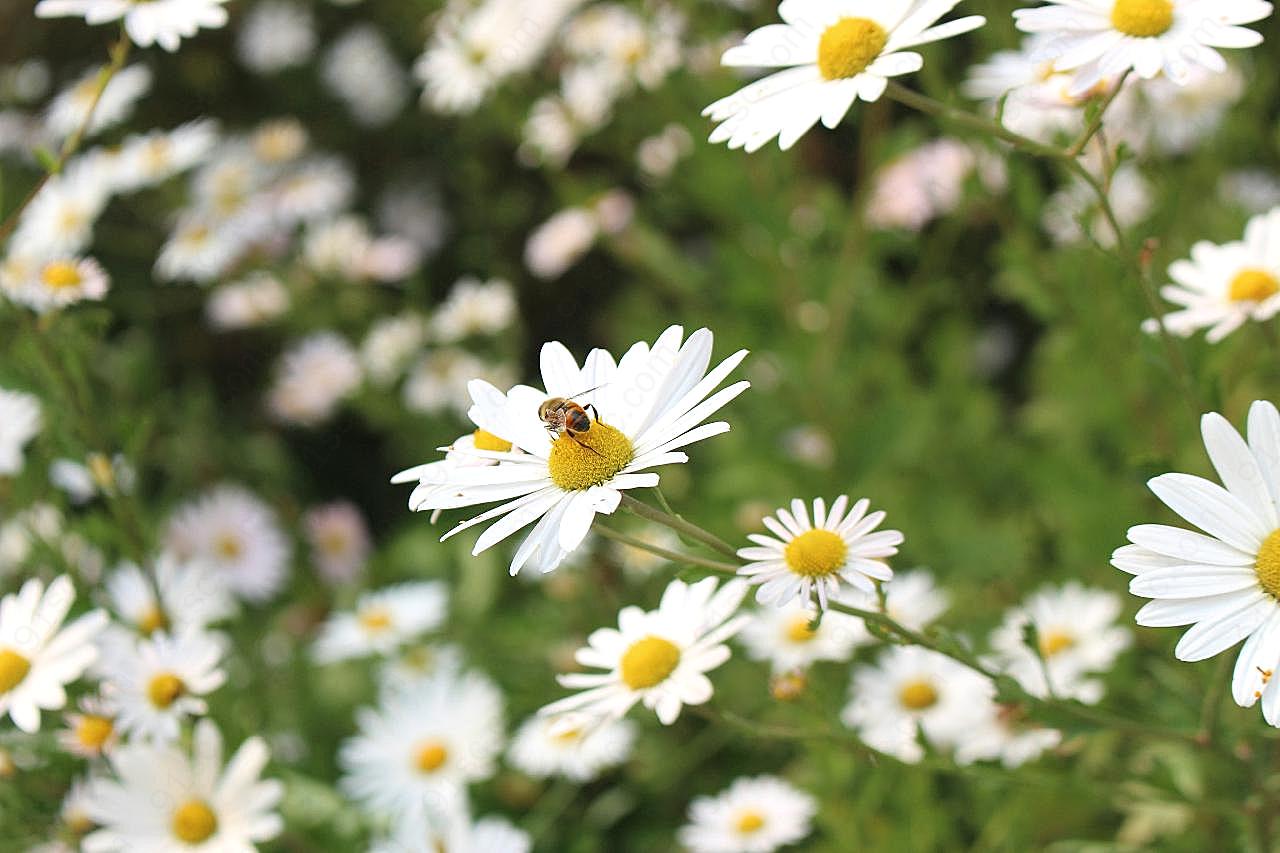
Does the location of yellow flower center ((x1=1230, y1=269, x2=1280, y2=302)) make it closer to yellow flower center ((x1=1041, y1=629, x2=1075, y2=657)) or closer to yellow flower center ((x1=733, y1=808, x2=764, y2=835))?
yellow flower center ((x1=1041, y1=629, x2=1075, y2=657))

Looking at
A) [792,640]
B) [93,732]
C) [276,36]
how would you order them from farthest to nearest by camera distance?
1. [276,36]
2. [792,640]
3. [93,732]

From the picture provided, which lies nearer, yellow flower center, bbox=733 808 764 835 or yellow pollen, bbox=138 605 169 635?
yellow flower center, bbox=733 808 764 835

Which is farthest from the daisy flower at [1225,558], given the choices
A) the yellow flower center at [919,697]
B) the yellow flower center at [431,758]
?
the yellow flower center at [431,758]

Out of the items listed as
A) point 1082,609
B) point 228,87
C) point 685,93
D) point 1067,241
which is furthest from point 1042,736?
point 228,87

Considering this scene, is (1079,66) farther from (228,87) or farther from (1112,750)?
(228,87)

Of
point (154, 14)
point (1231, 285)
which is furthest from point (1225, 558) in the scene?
point (154, 14)

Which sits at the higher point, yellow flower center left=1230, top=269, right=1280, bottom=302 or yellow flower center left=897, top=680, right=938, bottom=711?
yellow flower center left=1230, top=269, right=1280, bottom=302

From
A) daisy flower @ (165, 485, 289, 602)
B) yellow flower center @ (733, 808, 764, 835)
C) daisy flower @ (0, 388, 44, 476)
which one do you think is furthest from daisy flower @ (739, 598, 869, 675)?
daisy flower @ (165, 485, 289, 602)

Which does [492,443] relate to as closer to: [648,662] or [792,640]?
[648,662]
